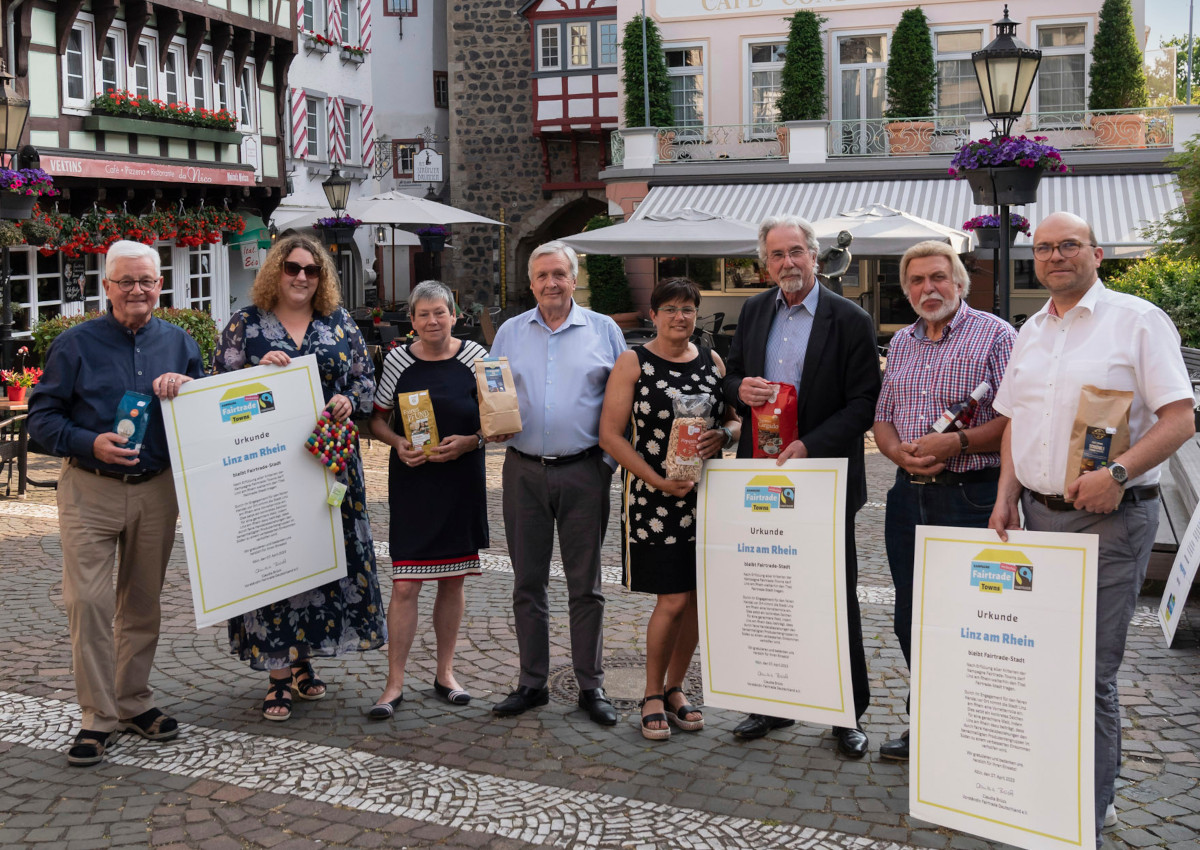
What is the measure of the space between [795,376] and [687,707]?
137cm

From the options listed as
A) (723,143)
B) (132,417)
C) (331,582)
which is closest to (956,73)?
(723,143)

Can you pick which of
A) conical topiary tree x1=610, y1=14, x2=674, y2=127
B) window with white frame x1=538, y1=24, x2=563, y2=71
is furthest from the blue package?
window with white frame x1=538, y1=24, x2=563, y2=71

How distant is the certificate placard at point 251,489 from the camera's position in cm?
470

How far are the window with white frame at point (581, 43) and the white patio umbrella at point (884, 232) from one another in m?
16.3

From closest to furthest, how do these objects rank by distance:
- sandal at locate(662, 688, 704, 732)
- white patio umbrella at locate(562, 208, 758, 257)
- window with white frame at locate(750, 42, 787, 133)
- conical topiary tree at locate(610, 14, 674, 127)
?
sandal at locate(662, 688, 704, 732)
white patio umbrella at locate(562, 208, 758, 257)
window with white frame at locate(750, 42, 787, 133)
conical topiary tree at locate(610, 14, 674, 127)

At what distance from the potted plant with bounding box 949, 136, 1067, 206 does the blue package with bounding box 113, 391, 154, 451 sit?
7114 mm

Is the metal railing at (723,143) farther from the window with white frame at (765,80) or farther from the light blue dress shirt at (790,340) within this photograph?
the light blue dress shirt at (790,340)

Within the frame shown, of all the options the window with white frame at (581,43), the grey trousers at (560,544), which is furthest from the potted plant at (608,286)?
the grey trousers at (560,544)

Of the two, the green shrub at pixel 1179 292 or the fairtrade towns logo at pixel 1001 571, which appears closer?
the fairtrade towns logo at pixel 1001 571

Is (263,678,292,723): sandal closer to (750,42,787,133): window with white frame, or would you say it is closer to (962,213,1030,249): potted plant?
(962,213,1030,249): potted plant

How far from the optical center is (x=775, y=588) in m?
4.43

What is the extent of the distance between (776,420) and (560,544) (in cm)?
112

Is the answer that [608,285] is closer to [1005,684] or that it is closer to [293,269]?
[293,269]

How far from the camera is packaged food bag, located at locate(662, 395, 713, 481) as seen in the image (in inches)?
177
